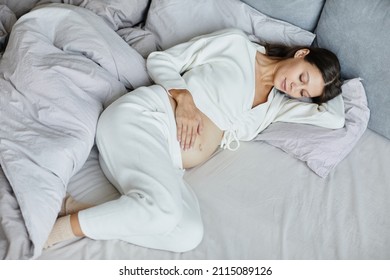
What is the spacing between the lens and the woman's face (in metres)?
1.55

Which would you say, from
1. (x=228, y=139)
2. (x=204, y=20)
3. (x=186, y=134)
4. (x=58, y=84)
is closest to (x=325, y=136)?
(x=228, y=139)

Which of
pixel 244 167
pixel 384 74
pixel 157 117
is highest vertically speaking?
pixel 384 74

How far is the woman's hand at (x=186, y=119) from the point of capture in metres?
1.42

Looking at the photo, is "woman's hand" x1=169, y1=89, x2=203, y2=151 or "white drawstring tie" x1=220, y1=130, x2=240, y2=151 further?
"white drawstring tie" x1=220, y1=130, x2=240, y2=151

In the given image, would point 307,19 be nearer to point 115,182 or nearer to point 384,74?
point 384,74

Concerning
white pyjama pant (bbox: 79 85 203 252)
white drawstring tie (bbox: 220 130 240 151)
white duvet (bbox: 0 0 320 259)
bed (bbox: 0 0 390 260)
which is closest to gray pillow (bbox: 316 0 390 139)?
bed (bbox: 0 0 390 260)

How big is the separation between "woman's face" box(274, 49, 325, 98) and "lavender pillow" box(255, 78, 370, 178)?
0.12m

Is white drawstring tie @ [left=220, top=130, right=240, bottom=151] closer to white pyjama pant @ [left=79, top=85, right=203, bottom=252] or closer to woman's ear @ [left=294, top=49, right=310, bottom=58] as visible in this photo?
white pyjama pant @ [left=79, top=85, right=203, bottom=252]

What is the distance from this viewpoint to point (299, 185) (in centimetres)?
146

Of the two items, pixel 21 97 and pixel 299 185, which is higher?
pixel 21 97

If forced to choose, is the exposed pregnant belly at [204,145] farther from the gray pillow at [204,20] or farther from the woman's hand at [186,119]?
the gray pillow at [204,20]

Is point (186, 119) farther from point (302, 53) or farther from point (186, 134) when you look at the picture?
point (302, 53)
